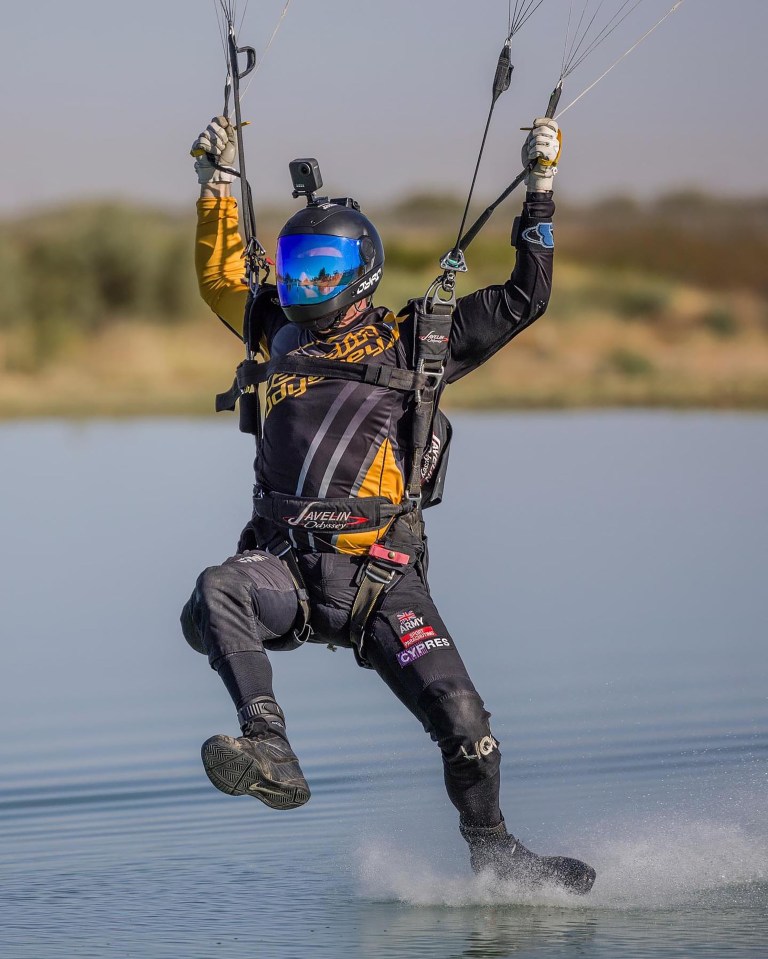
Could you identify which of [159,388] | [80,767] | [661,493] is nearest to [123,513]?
[661,493]

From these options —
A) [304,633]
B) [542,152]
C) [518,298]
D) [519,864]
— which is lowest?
[519,864]

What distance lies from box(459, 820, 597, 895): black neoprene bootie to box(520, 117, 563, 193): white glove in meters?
2.11

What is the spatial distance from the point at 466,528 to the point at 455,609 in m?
3.38

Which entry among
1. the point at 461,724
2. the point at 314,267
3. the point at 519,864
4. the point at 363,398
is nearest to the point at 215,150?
the point at 314,267

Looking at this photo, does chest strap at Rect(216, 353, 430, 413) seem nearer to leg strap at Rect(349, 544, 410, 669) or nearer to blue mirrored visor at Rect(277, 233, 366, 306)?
blue mirrored visor at Rect(277, 233, 366, 306)

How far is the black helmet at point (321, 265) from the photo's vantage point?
227 inches

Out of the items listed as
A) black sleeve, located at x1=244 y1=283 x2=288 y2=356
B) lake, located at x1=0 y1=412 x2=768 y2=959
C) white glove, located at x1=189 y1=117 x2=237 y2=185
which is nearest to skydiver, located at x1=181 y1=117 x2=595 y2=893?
black sleeve, located at x1=244 y1=283 x2=288 y2=356

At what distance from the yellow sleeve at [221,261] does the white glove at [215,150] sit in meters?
0.09

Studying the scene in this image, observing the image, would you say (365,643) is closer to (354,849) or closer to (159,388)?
(354,849)

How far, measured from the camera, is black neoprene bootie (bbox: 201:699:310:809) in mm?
5125

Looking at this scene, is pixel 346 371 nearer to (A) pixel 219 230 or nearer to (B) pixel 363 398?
(B) pixel 363 398

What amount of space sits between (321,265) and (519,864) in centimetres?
206

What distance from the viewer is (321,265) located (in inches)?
228

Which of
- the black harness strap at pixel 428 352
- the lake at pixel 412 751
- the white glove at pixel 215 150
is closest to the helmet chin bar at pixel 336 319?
the black harness strap at pixel 428 352
